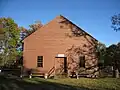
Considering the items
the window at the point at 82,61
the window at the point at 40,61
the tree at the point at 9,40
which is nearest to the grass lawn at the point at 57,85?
the window at the point at 40,61

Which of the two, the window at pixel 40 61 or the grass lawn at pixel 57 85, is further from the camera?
the window at pixel 40 61

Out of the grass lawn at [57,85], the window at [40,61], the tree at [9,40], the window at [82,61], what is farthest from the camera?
the tree at [9,40]

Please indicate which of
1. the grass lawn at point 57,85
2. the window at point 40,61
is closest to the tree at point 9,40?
the window at point 40,61

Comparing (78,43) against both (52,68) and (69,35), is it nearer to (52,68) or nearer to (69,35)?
(69,35)

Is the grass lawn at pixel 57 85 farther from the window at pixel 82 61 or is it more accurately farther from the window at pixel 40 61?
the window at pixel 82 61

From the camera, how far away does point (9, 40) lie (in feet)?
172

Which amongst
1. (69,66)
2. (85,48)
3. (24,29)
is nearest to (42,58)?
(69,66)

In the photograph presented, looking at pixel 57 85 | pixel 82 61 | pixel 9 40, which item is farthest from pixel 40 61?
pixel 9 40

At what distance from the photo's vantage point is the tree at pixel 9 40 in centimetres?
4998

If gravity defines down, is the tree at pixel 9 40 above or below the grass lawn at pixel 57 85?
above

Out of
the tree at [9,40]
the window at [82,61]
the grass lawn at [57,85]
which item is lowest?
the grass lawn at [57,85]

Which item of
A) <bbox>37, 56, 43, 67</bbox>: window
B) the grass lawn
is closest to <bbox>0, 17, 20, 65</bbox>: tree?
<bbox>37, 56, 43, 67</bbox>: window

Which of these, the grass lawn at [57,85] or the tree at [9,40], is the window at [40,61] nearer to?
the grass lawn at [57,85]

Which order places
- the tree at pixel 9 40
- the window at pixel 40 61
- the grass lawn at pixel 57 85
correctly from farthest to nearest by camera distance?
the tree at pixel 9 40
the window at pixel 40 61
the grass lawn at pixel 57 85
